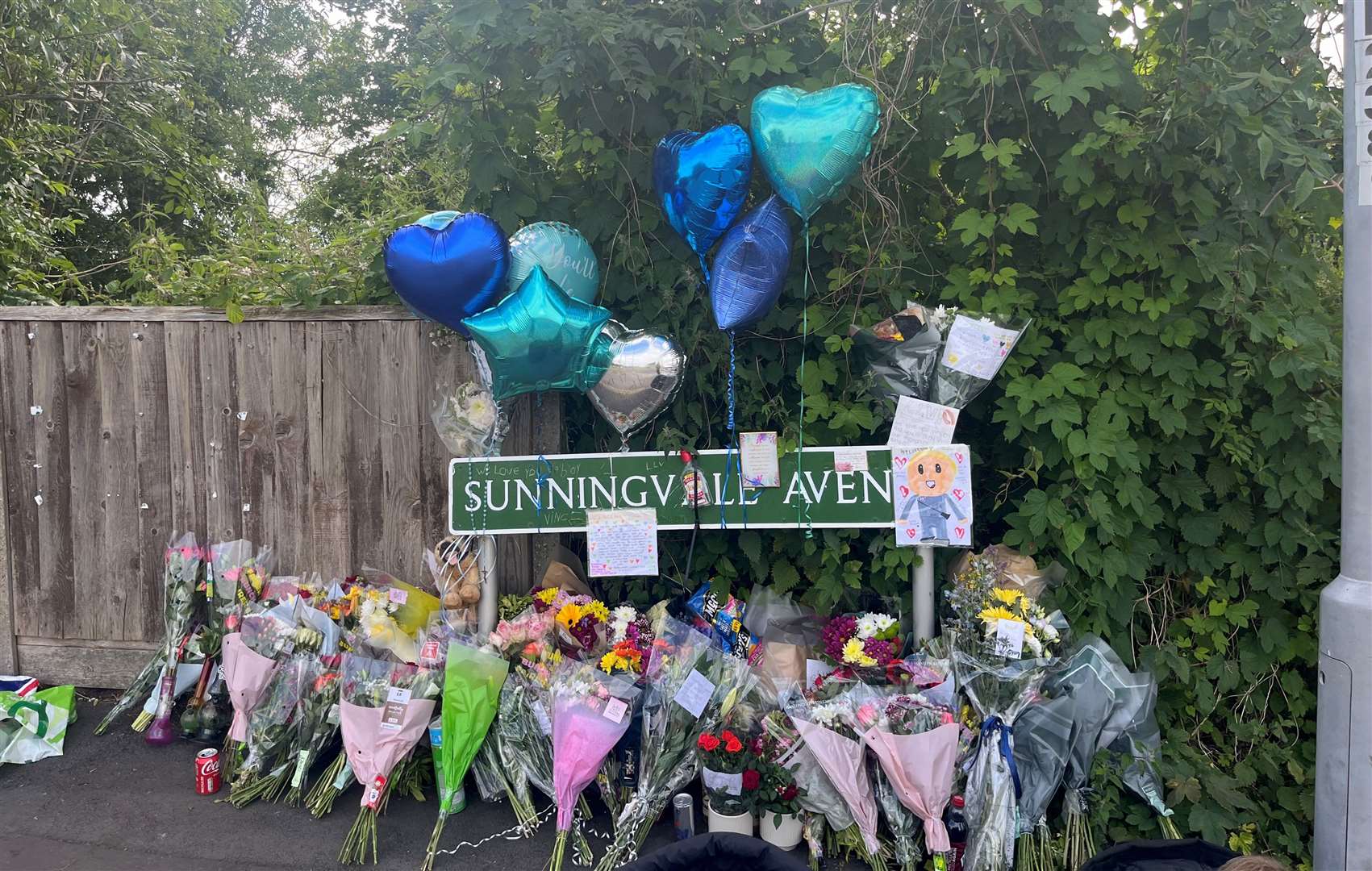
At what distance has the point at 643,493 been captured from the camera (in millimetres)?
3512

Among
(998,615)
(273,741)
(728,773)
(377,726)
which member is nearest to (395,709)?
(377,726)

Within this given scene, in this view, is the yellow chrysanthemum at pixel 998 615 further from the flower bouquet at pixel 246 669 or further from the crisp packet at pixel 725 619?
the flower bouquet at pixel 246 669

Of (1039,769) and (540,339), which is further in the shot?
(540,339)

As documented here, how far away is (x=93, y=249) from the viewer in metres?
8.06

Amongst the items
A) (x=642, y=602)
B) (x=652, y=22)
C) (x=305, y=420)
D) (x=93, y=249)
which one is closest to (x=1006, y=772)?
(x=642, y=602)

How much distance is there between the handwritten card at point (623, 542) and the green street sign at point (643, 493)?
0.04 metres

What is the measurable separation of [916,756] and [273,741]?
2524mm

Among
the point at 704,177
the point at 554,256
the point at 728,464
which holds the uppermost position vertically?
the point at 704,177

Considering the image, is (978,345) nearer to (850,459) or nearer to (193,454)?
A: (850,459)

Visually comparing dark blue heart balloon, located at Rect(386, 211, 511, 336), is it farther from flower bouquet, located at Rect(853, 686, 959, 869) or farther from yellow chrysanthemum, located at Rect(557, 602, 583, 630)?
flower bouquet, located at Rect(853, 686, 959, 869)

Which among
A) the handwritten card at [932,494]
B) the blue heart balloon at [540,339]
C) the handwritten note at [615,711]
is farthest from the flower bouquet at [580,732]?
the handwritten card at [932,494]

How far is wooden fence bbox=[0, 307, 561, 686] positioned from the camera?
12.8ft

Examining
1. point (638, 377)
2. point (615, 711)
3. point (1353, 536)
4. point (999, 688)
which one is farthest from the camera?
point (638, 377)

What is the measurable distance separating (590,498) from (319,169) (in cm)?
1278
